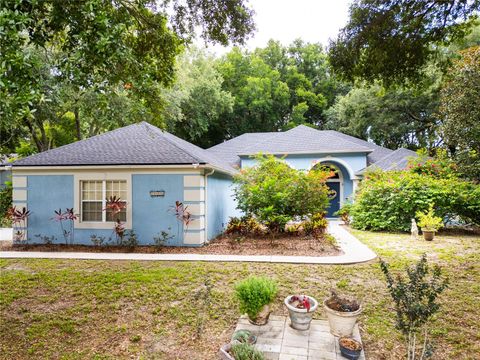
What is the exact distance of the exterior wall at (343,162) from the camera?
15938mm

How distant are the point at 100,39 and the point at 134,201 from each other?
18.0 ft

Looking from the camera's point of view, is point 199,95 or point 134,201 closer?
point 134,201

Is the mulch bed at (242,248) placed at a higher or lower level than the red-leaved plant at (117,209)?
lower

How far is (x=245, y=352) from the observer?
11.1 feet

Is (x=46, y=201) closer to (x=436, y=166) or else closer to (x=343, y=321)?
(x=343, y=321)

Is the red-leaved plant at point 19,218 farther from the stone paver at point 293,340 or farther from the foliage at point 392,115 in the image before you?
the foliage at point 392,115

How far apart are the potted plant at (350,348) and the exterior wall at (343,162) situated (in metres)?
12.4

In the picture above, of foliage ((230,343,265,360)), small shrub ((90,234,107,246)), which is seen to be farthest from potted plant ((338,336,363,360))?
small shrub ((90,234,107,246))

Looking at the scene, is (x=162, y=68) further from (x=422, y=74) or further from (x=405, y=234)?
(x=405, y=234)

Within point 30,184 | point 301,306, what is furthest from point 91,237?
point 301,306

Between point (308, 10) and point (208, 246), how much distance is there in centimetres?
687

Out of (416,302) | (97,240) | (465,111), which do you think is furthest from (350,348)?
(465,111)

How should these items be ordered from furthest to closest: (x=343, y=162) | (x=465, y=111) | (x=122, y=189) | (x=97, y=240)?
1. (x=343, y=162)
2. (x=465, y=111)
3. (x=122, y=189)
4. (x=97, y=240)

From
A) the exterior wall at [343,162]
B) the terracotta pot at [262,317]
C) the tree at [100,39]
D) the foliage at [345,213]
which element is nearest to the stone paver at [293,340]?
the terracotta pot at [262,317]
